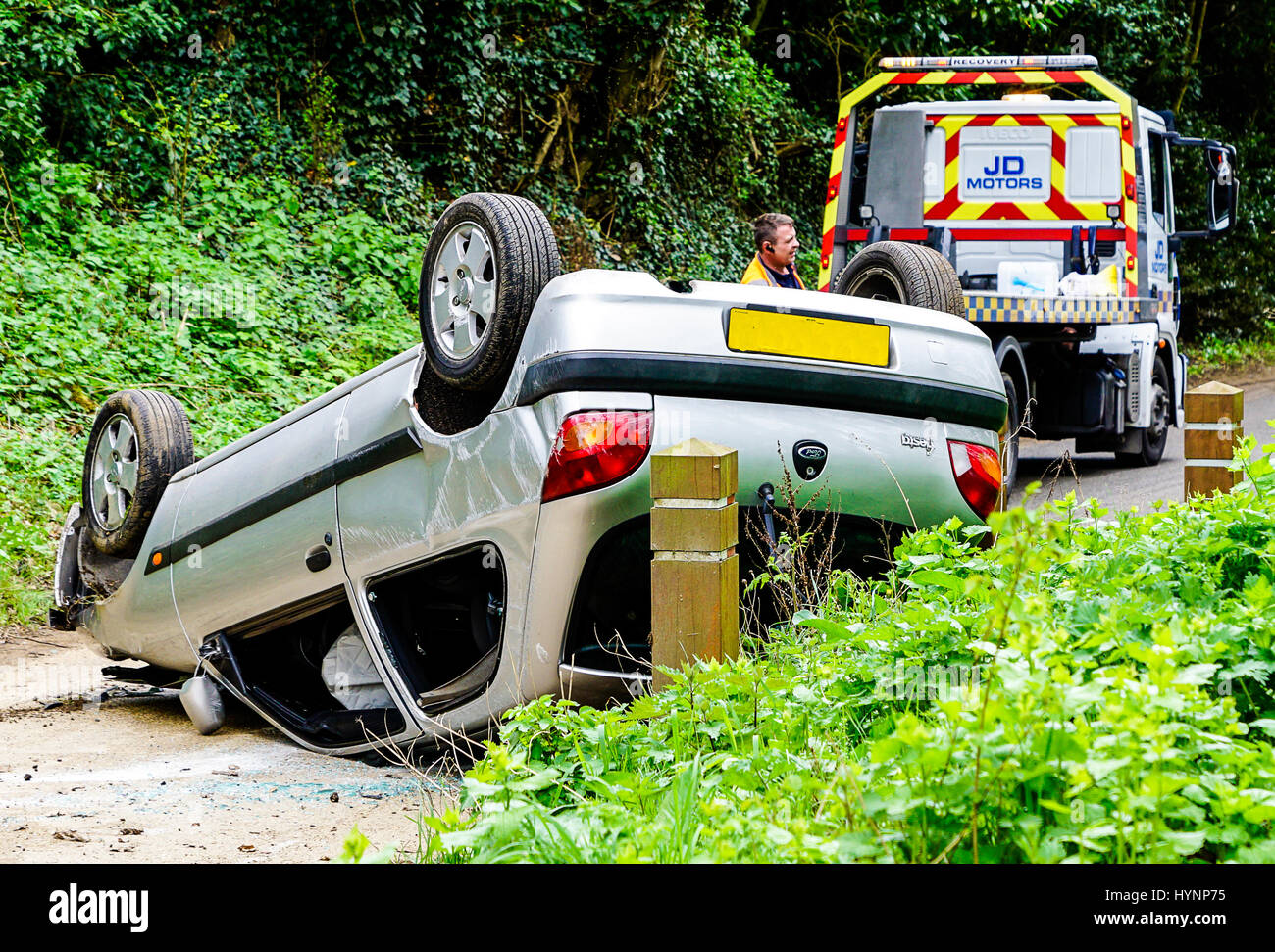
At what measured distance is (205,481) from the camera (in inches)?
191

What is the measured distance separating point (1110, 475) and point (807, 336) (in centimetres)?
737

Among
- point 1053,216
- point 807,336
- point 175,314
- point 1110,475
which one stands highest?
point 1053,216

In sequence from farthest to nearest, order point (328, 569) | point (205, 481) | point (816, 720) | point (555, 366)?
1. point (205, 481)
2. point (328, 569)
3. point (555, 366)
4. point (816, 720)

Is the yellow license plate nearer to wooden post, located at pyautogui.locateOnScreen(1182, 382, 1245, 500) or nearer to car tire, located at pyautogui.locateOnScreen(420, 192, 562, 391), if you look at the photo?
car tire, located at pyautogui.locateOnScreen(420, 192, 562, 391)

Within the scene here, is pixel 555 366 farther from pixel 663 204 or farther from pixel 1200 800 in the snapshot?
pixel 663 204

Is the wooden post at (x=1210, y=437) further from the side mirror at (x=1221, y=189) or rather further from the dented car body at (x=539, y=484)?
the side mirror at (x=1221, y=189)

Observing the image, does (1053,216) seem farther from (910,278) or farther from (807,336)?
(807,336)

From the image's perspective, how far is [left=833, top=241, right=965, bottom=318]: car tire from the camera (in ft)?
17.3

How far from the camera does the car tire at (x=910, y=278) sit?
5.27m

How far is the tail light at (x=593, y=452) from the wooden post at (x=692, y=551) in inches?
7.8

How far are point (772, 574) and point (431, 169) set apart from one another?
11588 mm

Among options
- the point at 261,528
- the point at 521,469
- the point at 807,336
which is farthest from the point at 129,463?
the point at 807,336

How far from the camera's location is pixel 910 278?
531cm

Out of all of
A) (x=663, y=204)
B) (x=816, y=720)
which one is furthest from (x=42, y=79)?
(x=816, y=720)
